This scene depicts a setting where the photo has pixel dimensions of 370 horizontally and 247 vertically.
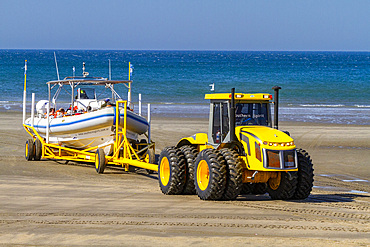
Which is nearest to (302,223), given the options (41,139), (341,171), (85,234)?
(85,234)

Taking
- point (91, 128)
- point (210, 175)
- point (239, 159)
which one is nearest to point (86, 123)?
point (91, 128)

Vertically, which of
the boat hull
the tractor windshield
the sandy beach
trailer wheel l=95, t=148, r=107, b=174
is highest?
the tractor windshield

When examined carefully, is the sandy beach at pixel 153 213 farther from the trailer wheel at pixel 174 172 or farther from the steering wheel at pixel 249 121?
the steering wheel at pixel 249 121

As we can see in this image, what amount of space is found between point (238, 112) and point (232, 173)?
113cm

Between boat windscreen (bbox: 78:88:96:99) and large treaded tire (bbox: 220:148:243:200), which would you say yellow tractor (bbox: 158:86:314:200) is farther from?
boat windscreen (bbox: 78:88:96:99)

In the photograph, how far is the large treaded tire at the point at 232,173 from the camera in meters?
9.74

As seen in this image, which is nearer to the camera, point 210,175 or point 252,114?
point 210,175

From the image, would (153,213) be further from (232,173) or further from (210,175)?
(232,173)

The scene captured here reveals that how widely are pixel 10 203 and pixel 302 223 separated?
452 centimetres

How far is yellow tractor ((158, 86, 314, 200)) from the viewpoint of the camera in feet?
31.8

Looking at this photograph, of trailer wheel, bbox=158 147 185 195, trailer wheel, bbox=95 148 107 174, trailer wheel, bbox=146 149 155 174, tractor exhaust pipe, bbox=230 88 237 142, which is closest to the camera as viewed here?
tractor exhaust pipe, bbox=230 88 237 142

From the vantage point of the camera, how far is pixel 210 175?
9852 millimetres

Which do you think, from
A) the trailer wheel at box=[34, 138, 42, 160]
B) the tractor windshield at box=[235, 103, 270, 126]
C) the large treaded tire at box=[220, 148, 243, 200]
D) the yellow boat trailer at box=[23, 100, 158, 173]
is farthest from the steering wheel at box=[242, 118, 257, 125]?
the trailer wheel at box=[34, 138, 42, 160]

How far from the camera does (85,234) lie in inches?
313
